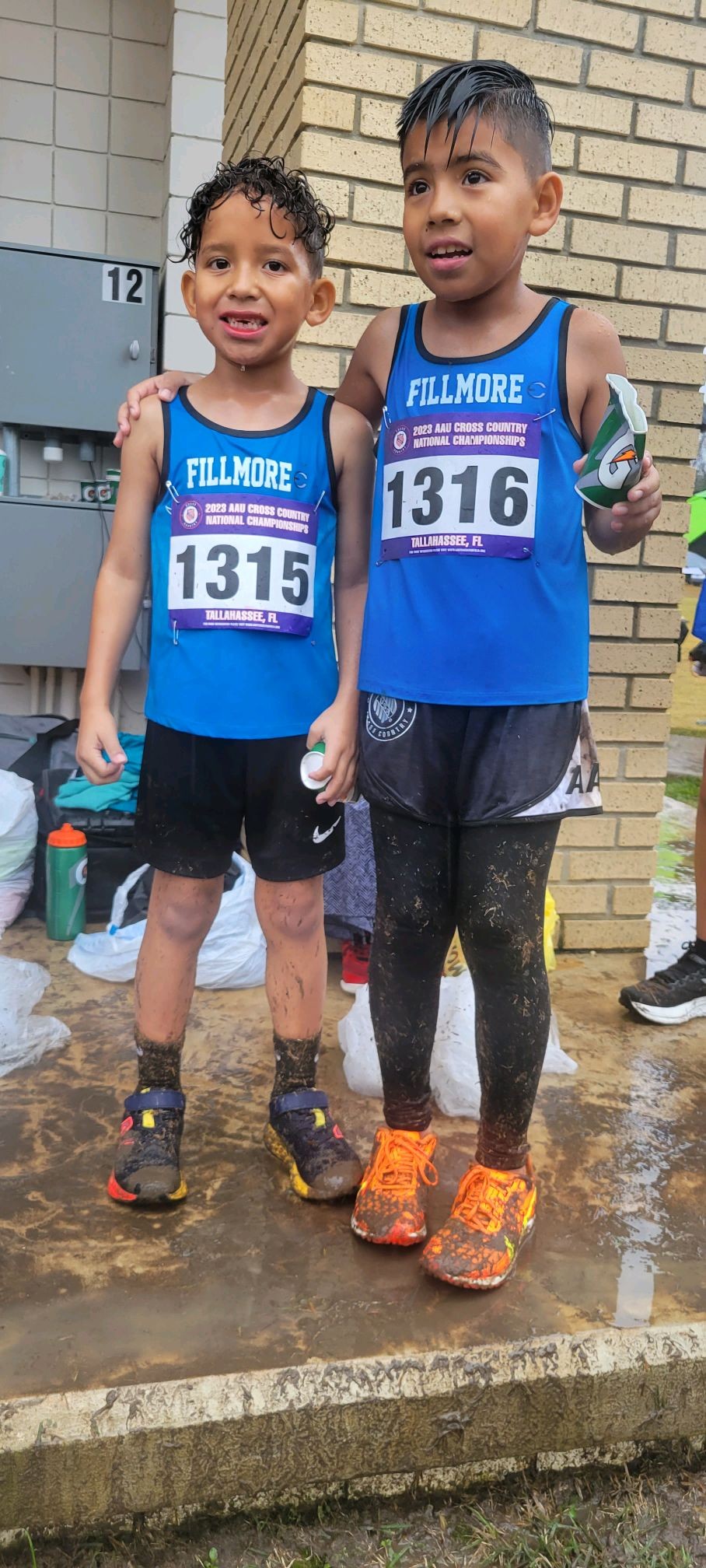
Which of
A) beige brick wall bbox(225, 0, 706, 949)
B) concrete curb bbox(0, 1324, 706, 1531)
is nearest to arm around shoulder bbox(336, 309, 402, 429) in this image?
beige brick wall bbox(225, 0, 706, 949)

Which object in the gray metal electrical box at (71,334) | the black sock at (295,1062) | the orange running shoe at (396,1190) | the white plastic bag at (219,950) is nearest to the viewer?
the orange running shoe at (396,1190)

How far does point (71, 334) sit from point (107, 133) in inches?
44.1

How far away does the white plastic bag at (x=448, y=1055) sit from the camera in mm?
2383

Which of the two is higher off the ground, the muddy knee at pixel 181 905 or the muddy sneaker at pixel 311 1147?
the muddy knee at pixel 181 905

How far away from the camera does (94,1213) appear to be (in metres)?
1.91

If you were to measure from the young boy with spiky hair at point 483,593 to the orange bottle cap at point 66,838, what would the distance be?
1.78 m

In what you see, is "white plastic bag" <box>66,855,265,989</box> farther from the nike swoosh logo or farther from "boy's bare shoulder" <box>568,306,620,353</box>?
"boy's bare shoulder" <box>568,306,620,353</box>

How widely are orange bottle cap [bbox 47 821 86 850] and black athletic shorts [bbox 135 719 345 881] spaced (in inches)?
59.0

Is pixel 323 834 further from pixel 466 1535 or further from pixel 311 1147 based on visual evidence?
pixel 466 1535

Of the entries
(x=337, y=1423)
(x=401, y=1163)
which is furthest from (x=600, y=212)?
(x=337, y=1423)

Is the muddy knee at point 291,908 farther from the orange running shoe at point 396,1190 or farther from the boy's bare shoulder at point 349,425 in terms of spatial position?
the boy's bare shoulder at point 349,425

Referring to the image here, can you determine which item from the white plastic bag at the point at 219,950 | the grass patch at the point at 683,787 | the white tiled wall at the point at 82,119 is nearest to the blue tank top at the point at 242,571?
the white plastic bag at the point at 219,950

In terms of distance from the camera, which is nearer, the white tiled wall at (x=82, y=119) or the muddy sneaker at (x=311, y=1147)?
the muddy sneaker at (x=311, y=1147)

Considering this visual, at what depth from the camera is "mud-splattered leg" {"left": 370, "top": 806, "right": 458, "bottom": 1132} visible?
72.3 inches
